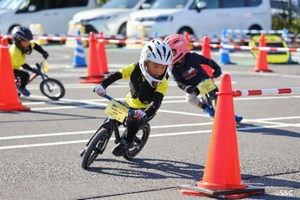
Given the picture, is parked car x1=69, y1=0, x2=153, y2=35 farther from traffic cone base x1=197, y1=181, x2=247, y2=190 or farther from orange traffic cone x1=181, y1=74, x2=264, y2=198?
traffic cone base x1=197, y1=181, x2=247, y2=190

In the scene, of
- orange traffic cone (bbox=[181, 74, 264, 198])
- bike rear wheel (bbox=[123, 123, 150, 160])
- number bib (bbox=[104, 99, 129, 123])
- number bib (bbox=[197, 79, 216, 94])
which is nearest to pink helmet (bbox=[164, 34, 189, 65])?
number bib (bbox=[197, 79, 216, 94])

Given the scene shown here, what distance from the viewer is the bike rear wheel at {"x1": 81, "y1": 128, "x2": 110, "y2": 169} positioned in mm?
8016

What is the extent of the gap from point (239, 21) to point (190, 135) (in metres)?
18.1

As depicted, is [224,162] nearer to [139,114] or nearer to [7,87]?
[139,114]

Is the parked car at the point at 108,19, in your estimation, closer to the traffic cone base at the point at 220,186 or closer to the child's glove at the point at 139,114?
the child's glove at the point at 139,114

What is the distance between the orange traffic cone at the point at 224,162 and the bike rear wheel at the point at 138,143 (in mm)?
1693

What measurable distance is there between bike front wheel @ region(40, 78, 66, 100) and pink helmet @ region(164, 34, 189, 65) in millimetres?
4061

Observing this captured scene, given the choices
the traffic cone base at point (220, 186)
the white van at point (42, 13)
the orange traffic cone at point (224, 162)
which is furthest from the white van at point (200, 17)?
the traffic cone base at point (220, 186)

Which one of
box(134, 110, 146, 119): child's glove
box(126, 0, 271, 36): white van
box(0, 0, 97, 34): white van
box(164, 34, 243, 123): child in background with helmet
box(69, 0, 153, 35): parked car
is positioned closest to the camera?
box(134, 110, 146, 119): child's glove

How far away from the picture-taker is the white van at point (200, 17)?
88.4 ft

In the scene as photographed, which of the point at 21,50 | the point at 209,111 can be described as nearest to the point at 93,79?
the point at 21,50

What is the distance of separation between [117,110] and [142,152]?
127 centimetres

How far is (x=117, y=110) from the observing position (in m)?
8.07

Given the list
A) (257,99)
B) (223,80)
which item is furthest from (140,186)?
(257,99)
